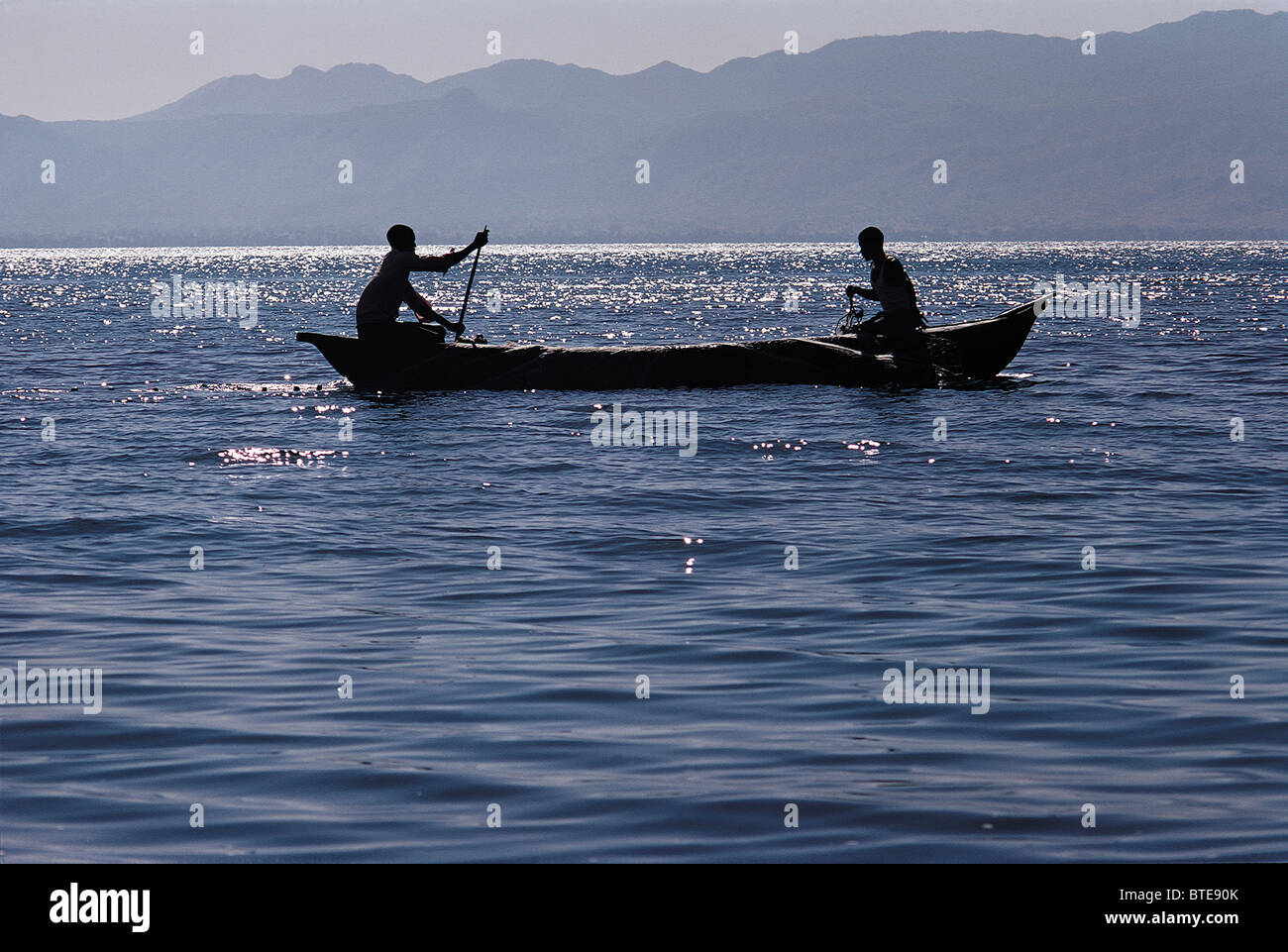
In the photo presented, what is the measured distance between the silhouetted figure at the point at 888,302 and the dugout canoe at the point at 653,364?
0.80 feet

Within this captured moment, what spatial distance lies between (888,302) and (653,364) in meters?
3.52

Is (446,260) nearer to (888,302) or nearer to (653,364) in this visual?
(653,364)

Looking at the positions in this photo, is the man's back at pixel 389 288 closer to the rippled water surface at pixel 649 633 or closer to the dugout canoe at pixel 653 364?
the dugout canoe at pixel 653 364

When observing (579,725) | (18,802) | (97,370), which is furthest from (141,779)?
(97,370)

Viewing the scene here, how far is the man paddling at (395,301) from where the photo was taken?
2239cm

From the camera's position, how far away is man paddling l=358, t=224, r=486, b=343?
882 inches

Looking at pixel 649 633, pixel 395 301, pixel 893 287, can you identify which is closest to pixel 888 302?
pixel 893 287

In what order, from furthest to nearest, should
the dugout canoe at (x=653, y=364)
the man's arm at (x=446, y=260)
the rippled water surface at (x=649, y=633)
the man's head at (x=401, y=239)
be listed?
the dugout canoe at (x=653, y=364)
the man's head at (x=401, y=239)
the man's arm at (x=446, y=260)
the rippled water surface at (x=649, y=633)

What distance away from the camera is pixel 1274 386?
24.8m

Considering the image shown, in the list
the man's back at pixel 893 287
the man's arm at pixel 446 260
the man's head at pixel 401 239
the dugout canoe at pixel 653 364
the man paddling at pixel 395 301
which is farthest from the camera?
the dugout canoe at pixel 653 364

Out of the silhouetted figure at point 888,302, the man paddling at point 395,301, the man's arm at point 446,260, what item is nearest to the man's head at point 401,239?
the man paddling at point 395,301

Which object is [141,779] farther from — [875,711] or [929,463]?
[929,463]

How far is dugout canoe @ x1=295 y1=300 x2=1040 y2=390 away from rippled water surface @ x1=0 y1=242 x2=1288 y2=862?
1.98m
